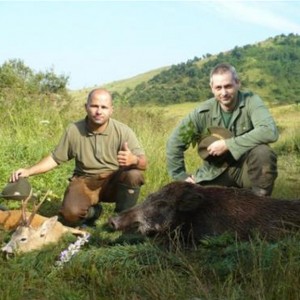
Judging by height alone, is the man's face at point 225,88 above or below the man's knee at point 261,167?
above

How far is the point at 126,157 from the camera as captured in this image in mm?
5805

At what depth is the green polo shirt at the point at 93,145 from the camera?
20.9ft

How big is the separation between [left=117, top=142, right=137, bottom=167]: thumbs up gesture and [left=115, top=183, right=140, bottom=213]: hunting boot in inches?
18.5

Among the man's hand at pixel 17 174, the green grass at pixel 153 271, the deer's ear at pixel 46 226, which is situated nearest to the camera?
the green grass at pixel 153 271

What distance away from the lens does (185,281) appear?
12.2 ft

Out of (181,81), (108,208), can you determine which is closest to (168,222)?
(108,208)

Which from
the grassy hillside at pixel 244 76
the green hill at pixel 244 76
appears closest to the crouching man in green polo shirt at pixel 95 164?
the grassy hillside at pixel 244 76

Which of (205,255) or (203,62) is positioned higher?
(203,62)

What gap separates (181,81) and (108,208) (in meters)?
48.2

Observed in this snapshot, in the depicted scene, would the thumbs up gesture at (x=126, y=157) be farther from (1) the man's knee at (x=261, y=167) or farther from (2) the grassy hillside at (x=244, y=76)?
(2) the grassy hillside at (x=244, y=76)

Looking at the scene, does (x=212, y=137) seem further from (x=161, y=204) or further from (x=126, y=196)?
(x=161, y=204)

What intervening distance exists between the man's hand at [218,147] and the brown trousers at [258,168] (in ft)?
0.85

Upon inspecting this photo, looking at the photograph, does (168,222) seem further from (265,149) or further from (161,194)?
(265,149)

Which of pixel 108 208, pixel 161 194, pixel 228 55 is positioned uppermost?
pixel 228 55
